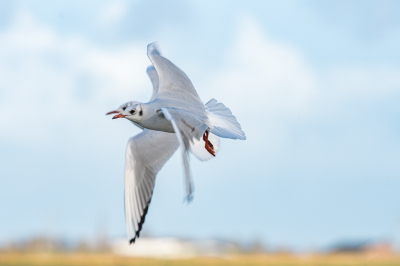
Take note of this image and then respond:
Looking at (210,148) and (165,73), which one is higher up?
(165,73)

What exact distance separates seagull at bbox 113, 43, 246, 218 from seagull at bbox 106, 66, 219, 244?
0.31m

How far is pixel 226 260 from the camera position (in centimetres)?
1773

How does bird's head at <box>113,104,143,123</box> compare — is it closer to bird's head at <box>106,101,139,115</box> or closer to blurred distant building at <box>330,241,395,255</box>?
bird's head at <box>106,101,139,115</box>

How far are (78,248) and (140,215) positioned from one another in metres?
20.1

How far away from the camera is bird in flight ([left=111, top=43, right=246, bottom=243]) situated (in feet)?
15.8

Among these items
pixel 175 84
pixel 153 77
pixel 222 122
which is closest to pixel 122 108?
pixel 175 84

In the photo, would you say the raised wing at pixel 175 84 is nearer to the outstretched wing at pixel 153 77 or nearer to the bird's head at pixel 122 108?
the bird's head at pixel 122 108

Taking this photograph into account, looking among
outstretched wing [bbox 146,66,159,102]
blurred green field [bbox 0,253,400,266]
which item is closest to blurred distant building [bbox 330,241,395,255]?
blurred green field [bbox 0,253,400,266]

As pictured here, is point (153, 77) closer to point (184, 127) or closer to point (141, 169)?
point (141, 169)

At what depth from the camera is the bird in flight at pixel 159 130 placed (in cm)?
483

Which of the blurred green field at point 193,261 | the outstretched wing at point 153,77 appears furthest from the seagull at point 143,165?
the blurred green field at point 193,261

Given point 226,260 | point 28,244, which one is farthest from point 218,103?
point 28,244

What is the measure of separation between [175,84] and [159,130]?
0.59 m

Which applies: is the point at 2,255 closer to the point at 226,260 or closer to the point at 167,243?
the point at 226,260
